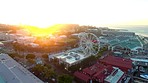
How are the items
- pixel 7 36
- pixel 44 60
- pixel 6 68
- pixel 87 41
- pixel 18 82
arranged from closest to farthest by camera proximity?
1. pixel 18 82
2. pixel 6 68
3. pixel 44 60
4. pixel 87 41
5. pixel 7 36

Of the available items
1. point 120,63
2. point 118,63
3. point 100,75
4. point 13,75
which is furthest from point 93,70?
point 13,75

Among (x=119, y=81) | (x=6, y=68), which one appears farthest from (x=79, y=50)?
(x=6, y=68)

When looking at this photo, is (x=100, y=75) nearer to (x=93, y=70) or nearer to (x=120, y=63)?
(x=93, y=70)

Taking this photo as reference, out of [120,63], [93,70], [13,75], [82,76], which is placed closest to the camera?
[13,75]

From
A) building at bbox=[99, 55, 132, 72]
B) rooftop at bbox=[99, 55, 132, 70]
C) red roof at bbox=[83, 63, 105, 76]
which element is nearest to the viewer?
red roof at bbox=[83, 63, 105, 76]

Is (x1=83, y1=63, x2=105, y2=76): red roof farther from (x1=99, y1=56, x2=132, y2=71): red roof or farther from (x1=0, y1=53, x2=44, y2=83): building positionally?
(x1=0, y1=53, x2=44, y2=83): building

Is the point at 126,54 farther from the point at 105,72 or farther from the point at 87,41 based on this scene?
the point at 105,72

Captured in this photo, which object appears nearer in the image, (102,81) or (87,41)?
(102,81)

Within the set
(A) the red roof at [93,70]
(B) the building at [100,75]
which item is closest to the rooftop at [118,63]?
(B) the building at [100,75]

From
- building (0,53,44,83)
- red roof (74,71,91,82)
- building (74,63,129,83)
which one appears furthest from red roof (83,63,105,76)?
building (0,53,44,83)
